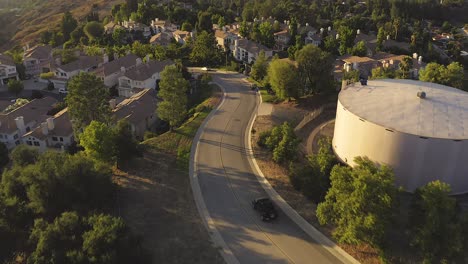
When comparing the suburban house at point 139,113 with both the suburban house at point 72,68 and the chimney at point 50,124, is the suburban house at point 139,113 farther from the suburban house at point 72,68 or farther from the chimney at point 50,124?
the suburban house at point 72,68

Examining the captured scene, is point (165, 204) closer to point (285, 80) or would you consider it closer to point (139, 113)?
point (139, 113)

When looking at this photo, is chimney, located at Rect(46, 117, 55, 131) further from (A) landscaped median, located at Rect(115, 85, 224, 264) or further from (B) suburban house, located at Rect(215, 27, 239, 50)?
(B) suburban house, located at Rect(215, 27, 239, 50)

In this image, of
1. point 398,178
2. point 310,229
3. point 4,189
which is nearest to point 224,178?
point 310,229

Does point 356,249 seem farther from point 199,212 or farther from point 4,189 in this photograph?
point 4,189

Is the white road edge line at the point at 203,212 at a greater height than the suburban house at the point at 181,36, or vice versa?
the suburban house at the point at 181,36

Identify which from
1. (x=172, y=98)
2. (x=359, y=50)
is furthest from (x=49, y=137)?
(x=359, y=50)

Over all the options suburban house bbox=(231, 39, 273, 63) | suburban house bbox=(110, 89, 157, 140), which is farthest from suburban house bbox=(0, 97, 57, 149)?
suburban house bbox=(231, 39, 273, 63)

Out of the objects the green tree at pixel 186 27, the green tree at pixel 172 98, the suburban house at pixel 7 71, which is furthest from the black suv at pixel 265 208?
the green tree at pixel 186 27
